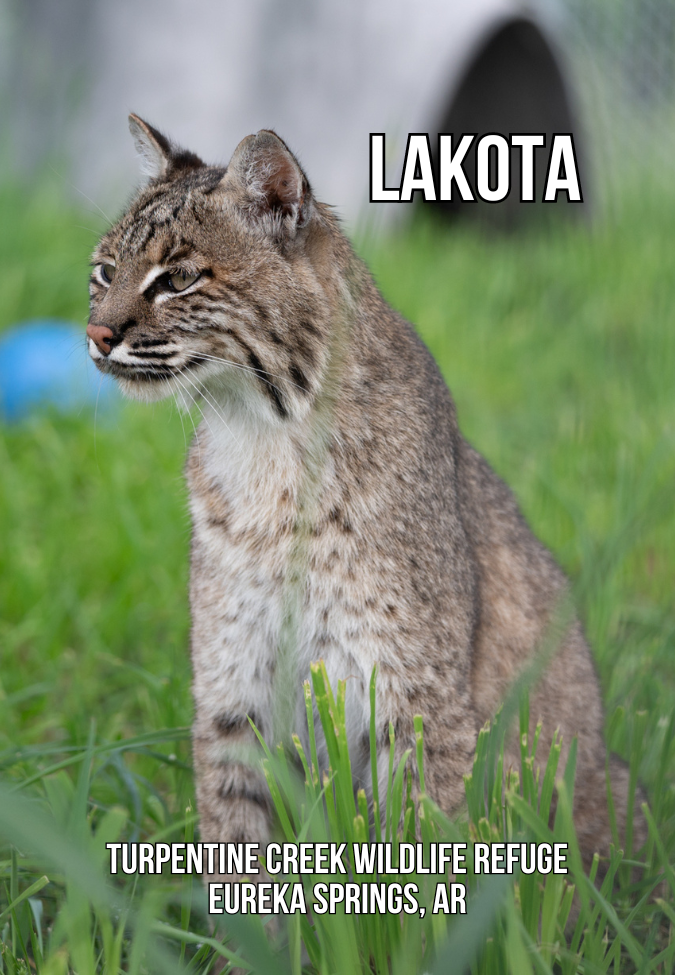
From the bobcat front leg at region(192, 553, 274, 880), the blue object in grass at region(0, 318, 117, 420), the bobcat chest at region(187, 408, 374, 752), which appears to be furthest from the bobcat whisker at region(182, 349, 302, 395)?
the blue object in grass at region(0, 318, 117, 420)

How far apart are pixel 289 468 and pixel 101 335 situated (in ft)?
1.69

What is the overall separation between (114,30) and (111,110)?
54cm

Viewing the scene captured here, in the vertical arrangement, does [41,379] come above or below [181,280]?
above

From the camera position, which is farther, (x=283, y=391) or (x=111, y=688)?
(x=111, y=688)

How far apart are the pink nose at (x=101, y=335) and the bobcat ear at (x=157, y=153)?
0.57 m

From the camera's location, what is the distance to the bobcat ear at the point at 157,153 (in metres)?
2.61

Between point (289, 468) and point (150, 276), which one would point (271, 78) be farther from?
point (289, 468)

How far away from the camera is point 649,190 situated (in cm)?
917

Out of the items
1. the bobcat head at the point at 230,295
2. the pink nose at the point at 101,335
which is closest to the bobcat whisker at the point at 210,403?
the bobcat head at the point at 230,295

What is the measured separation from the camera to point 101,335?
2252 millimetres

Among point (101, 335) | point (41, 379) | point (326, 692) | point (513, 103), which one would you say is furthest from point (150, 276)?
point (513, 103)

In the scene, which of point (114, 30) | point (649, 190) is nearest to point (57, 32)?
point (114, 30)

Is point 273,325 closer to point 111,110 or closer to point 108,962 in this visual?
point 108,962

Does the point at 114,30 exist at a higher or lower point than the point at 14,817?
higher
